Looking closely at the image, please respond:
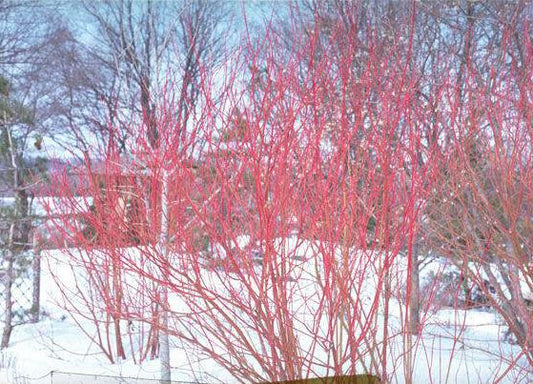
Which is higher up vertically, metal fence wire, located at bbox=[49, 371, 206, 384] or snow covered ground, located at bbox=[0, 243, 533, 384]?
metal fence wire, located at bbox=[49, 371, 206, 384]

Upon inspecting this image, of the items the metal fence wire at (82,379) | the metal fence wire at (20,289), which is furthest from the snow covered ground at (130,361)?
the metal fence wire at (20,289)

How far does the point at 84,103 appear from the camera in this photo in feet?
28.1

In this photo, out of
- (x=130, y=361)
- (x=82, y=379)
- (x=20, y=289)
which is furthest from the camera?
(x=20, y=289)

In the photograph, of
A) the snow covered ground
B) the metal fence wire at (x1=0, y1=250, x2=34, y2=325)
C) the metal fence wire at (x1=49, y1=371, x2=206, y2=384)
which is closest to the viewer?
the metal fence wire at (x1=49, y1=371, x2=206, y2=384)

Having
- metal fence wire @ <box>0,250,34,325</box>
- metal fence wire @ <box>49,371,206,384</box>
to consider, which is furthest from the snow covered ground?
metal fence wire @ <box>0,250,34,325</box>

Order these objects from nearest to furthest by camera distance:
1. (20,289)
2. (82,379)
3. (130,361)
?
(82,379), (130,361), (20,289)

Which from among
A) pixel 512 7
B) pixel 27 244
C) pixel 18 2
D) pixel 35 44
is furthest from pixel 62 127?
pixel 512 7

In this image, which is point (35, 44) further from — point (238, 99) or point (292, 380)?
point (292, 380)

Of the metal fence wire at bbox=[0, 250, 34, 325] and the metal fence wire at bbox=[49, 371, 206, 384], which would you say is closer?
the metal fence wire at bbox=[49, 371, 206, 384]

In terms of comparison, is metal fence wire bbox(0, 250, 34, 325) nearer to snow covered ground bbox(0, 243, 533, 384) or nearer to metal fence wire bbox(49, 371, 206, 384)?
snow covered ground bbox(0, 243, 533, 384)

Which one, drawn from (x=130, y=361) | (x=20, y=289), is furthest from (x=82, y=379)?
(x=20, y=289)

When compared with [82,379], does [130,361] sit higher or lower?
lower

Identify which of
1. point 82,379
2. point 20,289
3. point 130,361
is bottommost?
point 130,361

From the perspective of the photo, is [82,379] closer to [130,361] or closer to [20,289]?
[130,361]
